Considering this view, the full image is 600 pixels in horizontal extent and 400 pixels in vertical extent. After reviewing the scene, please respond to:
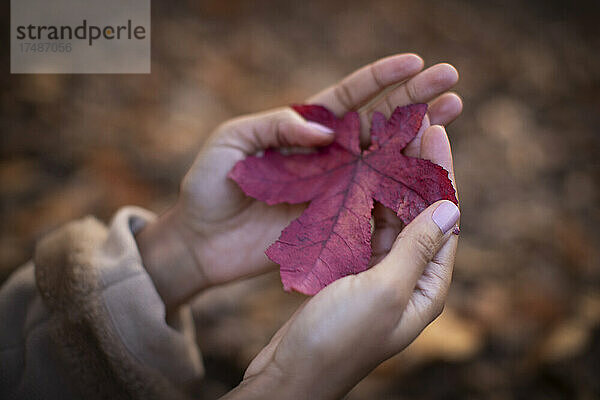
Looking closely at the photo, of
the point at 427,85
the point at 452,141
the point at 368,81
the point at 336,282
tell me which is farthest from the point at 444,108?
the point at 452,141

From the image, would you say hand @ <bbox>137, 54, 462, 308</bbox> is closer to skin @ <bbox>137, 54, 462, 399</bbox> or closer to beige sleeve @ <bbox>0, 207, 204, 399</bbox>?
skin @ <bbox>137, 54, 462, 399</bbox>

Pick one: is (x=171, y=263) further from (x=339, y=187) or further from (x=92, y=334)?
(x=339, y=187)

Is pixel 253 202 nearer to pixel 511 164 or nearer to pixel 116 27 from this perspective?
pixel 116 27

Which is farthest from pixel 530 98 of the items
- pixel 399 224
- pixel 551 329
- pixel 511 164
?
pixel 399 224

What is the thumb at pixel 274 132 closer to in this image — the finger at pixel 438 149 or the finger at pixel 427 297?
the finger at pixel 438 149

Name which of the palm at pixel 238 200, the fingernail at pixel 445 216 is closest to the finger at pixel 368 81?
the palm at pixel 238 200
